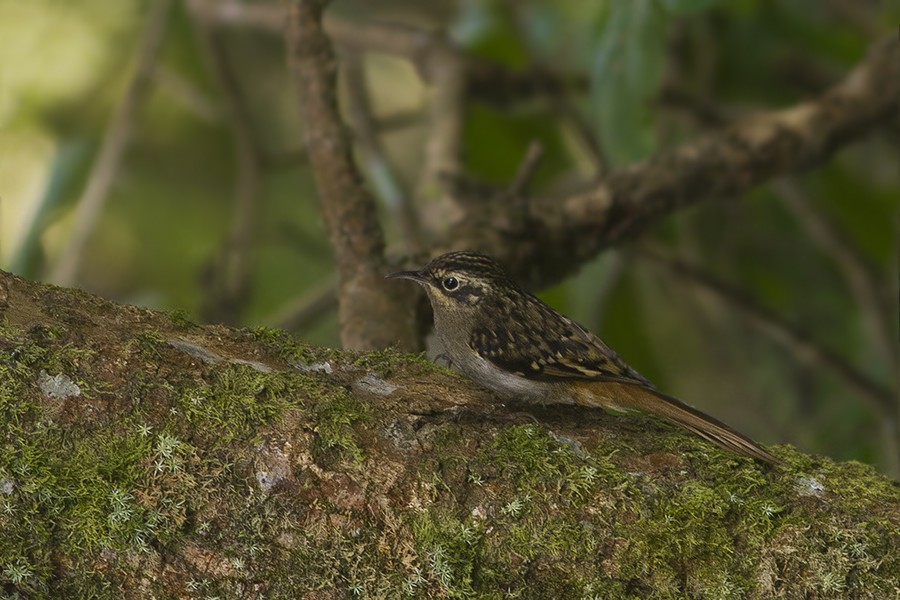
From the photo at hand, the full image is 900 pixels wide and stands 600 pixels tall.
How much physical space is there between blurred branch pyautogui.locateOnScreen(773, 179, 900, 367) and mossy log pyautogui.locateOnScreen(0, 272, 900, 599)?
427 cm

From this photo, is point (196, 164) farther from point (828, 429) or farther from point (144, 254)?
point (828, 429)

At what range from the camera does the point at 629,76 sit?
196 inches

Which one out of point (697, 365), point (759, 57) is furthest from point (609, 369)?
point (697, 365)

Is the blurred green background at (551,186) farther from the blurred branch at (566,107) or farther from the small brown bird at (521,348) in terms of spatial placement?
the small brown bird at (521,348)

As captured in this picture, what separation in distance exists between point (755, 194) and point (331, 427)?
582 cm

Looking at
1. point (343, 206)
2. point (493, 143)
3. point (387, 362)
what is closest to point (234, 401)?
point (387, 362)

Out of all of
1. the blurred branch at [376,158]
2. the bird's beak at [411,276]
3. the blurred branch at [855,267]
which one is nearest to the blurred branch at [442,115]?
the blurred branch at [376,158]

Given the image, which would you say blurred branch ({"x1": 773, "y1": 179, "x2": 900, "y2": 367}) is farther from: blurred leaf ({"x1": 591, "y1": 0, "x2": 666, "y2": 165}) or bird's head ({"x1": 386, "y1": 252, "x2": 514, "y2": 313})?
bird's head ({"x1": 386, "y1": 252, "x2": 514, "y2": 313})

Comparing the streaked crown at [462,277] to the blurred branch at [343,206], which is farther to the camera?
the blurred branch at [343,206]

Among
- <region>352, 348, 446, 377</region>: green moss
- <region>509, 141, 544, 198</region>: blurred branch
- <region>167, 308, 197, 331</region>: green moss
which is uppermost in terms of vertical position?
<region>509, 141, 544, 198</region>: blurred branch

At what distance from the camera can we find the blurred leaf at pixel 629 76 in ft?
16.0

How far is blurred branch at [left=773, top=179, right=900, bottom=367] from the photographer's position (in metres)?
6.66

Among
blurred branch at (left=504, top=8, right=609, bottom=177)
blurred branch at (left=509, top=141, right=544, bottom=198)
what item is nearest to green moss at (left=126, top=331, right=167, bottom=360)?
blurred branch at (left=509, top=141, right=544, bottom=198)

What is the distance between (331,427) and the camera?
2.53 m
